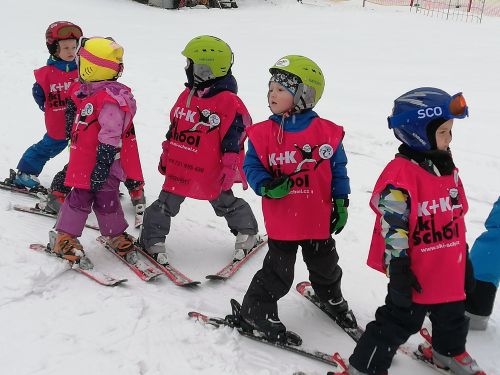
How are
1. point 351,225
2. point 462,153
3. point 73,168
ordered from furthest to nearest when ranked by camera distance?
point 462,153
point 351,225
point 73,168

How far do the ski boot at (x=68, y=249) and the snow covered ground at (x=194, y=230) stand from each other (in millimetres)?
149

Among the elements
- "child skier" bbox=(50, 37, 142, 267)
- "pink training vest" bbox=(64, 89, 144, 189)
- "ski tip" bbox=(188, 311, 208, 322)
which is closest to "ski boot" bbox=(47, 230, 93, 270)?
"child skier" bbox=(50, 37, 142, 267)

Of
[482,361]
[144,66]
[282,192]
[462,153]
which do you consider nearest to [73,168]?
[282,192]

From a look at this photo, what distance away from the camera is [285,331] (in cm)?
405

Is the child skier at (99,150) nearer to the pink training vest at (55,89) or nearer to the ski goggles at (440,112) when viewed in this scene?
the pink training vest at (55,89)

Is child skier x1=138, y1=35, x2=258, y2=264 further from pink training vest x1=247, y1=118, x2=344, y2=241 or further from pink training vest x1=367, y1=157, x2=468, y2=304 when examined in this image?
pink training vest x1=367, y1=157, x2=468, y2=304

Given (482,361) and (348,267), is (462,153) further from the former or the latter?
(482,361)

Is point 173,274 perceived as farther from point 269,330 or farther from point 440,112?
point 440,112

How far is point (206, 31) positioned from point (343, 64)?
7.27 meters

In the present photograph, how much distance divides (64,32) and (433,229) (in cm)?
445

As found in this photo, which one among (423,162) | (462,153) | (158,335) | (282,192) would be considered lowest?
(158,335)

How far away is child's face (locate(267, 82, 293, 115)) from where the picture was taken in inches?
149

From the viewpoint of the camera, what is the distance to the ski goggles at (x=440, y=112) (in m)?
3.09

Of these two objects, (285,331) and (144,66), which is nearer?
(285,331)
